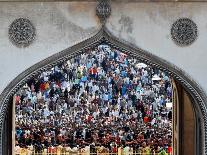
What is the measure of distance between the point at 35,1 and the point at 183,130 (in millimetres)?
3908

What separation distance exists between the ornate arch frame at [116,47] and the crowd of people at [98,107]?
7.16 m

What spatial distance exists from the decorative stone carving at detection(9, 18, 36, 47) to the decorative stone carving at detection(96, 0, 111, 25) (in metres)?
0.93

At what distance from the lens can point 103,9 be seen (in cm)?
918

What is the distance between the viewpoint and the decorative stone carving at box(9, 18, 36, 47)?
30.3 ft

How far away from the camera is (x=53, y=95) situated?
19047 millimetres

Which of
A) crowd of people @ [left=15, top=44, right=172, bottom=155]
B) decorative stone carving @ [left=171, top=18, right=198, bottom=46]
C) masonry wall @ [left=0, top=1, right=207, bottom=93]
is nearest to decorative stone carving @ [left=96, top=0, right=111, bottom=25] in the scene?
masonry wall @ [left=0, top=1, right=207, bottom=93]

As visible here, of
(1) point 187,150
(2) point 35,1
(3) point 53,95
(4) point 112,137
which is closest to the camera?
(2) point 35,1

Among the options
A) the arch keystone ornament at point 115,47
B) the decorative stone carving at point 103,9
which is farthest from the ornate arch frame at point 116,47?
the decorative stone carving at point 103,9

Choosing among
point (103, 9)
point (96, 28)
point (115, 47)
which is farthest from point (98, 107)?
point (103, 9)

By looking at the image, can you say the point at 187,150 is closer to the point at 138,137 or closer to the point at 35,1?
the point at 35,1

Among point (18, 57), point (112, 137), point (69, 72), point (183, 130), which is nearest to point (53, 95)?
point (69, 72)

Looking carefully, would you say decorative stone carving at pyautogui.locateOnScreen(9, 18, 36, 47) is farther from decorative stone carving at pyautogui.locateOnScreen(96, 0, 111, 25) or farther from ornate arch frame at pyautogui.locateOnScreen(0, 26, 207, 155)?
decorative stone carving at pyautogui.locateOnScreen(96, 0, 111, 25)

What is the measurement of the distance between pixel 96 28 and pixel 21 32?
1015 millimetres

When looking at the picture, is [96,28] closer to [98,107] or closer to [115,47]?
[115,47]
